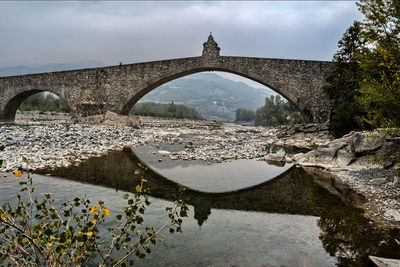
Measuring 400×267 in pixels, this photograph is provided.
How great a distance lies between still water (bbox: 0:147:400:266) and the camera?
3467mm

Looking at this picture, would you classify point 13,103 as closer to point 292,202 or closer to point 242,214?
point 242,214

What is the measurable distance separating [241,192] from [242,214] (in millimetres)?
1399

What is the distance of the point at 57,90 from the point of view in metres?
24.0

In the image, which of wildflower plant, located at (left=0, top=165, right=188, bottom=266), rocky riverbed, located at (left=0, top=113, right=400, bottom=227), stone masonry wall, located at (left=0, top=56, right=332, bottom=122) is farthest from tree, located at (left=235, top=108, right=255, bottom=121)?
wildflower plant, located at (left=0, top=165, right=188, bottom=266)

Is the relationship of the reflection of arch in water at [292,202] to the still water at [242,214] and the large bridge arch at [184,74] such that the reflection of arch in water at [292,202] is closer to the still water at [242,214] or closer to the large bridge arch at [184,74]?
the still water at [242,214]

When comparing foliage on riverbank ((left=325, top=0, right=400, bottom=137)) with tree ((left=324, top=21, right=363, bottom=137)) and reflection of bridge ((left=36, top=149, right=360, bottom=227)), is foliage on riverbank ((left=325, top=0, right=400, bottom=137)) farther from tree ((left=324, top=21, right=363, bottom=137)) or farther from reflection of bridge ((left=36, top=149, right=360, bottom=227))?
tree ((left=324, top=21, right=363, bottom=137))

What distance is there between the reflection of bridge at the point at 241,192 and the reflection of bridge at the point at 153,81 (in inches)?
486

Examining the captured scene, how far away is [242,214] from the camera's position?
4.90 m

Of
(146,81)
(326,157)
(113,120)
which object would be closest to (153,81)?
(146,81)

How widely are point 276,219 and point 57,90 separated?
24257 mm

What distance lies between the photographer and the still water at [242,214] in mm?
3467

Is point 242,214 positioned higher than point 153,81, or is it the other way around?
point 153,81

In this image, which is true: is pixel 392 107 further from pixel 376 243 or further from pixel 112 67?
pixel 112 67

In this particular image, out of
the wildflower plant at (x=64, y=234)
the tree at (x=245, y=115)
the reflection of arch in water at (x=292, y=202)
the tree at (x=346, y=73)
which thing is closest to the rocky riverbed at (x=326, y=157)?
the reflection of arch in water at (x=292, y=202)
